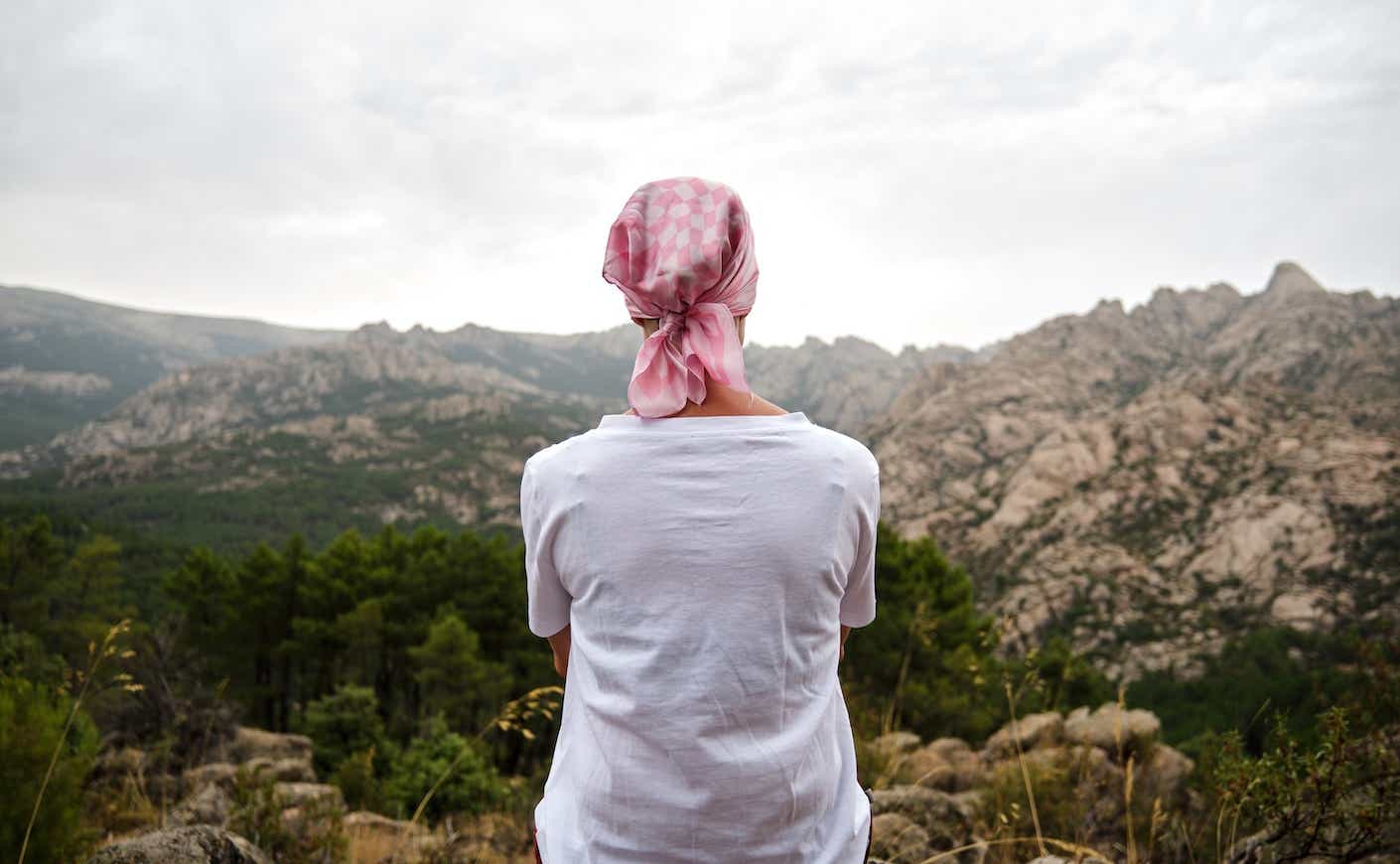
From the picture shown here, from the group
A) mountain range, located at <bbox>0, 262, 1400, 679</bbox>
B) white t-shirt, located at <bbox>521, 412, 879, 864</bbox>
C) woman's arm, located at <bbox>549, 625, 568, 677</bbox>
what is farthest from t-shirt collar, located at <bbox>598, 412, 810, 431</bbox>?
mountain range, located at <bbox>0, 262, 1400, 679</bbox>

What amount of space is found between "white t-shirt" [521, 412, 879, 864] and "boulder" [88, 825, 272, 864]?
2.02m

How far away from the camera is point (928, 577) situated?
21234 millimetres

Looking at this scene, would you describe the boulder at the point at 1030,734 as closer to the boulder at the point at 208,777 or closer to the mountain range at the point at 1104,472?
the mountain range at the point at 1104,472

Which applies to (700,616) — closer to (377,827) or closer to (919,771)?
(377,827)

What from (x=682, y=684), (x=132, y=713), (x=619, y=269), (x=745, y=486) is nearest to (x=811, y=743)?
(x=682, y=684)

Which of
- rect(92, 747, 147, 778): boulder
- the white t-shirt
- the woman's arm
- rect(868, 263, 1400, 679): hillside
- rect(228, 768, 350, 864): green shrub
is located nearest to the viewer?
the white t-shirt

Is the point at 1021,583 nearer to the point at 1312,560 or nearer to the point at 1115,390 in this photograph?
the point at 1312,560

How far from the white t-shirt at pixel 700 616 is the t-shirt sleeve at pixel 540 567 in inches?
0.5

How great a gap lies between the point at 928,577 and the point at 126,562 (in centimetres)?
6385

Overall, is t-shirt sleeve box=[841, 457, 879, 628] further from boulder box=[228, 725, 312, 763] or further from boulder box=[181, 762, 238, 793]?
boulder box=[228, 725, 312, 763]

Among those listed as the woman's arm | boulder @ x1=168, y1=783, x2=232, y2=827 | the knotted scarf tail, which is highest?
the knotted scarf tail

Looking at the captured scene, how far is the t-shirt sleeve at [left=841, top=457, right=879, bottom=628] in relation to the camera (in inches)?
57.2

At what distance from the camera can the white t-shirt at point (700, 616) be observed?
4.42ft

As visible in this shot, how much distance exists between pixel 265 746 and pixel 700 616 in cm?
1625
